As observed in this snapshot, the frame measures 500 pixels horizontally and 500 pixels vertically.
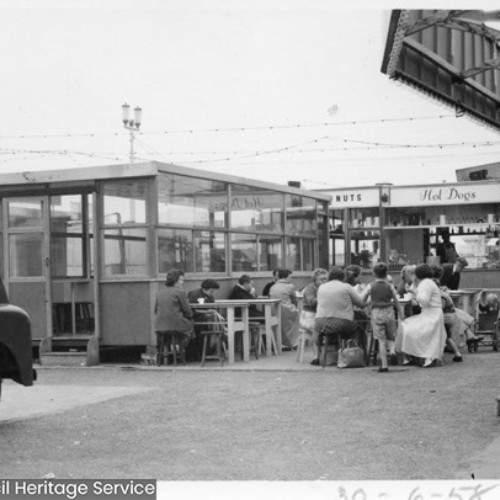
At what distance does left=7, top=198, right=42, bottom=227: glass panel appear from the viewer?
1394 centimetres

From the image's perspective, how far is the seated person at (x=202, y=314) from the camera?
522 inches

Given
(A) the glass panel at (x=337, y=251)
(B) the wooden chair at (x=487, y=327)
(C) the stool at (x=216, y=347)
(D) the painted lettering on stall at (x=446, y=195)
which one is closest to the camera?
(C) the stool at (x=216, y=347)

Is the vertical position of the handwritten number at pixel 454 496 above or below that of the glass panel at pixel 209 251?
below

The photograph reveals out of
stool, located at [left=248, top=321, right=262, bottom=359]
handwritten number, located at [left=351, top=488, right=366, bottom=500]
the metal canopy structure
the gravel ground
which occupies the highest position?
the metal canopy structure

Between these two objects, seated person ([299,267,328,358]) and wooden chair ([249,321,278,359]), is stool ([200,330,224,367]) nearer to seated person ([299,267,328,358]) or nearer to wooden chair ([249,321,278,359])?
wooden chair ([249,321,278,359])

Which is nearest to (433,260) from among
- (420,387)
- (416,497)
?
(420,387)

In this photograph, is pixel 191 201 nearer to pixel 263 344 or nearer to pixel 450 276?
pixel 263 344

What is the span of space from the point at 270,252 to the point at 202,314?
4.31 metres

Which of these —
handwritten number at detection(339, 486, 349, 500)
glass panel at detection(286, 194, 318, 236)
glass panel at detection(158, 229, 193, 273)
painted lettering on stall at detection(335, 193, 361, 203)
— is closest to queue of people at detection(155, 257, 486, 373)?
glass panel at detection(158, 229, 193, 273)

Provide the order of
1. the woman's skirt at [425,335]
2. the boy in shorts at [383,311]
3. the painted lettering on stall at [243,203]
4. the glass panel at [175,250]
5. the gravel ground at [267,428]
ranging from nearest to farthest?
the gravel ground at [267,428], the boy in shorts at [383,311], the woman's skirt at [425,335], the glass panel at [175,250], the painted lettering on stall at [243,203]

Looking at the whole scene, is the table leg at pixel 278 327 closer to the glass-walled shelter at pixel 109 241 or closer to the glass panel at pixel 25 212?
the glass-walled shelter at pixel 109 241

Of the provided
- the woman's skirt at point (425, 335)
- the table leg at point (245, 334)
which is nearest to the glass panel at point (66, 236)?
the table leg at point (245, 334)

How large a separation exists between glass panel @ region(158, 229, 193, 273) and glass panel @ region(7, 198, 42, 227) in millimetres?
1816

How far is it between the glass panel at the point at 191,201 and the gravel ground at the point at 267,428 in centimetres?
282
